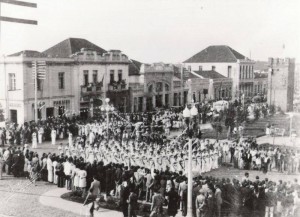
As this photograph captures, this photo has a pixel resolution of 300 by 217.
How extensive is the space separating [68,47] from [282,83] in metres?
18.0

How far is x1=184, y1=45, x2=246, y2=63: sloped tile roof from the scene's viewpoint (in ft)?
159

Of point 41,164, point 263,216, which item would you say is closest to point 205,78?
point 41,164

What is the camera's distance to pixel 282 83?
36.7 meters

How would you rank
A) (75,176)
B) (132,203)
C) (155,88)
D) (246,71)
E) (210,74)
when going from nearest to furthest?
(132,203)
(75,176)
(155,88)
(210,74)
(246,71)

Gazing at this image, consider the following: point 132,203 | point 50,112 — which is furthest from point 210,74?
point 132,203

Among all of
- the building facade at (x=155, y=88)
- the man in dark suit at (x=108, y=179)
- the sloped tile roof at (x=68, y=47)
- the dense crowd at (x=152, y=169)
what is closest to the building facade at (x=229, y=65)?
the building facade at (x=155, y=88)

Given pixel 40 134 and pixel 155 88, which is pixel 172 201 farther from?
pixel 155 88

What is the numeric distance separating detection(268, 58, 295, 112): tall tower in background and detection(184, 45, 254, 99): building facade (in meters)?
7.98

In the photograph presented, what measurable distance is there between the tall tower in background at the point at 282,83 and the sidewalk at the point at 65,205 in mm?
25036

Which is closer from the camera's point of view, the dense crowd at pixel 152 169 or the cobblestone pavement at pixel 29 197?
the dense crowd at pixel 152 169

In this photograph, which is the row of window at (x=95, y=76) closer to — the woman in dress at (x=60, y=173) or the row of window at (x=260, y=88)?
the woman in dress at (x=60, y=173)

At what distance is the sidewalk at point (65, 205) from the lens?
42.3ft

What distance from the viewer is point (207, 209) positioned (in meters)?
Answer: 11.6

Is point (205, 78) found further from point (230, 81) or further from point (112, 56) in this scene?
point (112, 56)
